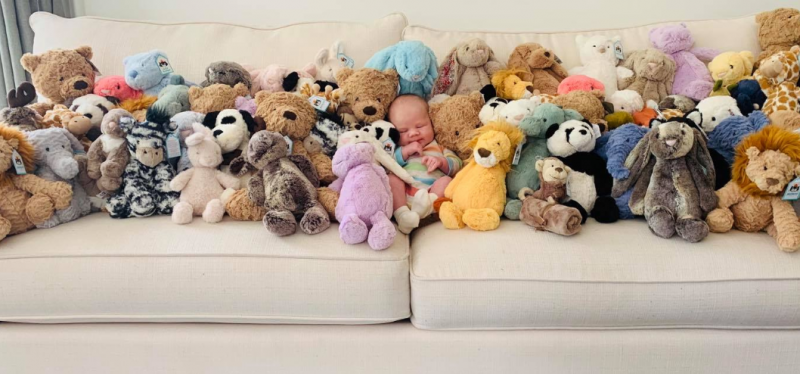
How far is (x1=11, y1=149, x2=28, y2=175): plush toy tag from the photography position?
1169 millimetres

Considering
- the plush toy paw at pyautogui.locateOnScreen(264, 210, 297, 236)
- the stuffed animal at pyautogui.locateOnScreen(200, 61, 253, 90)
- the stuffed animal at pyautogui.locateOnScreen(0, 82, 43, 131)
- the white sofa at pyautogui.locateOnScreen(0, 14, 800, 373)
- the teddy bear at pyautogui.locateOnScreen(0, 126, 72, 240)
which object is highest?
the stuffed animal at pyautogui.locateOnScreen(200, 61, 253, 90)

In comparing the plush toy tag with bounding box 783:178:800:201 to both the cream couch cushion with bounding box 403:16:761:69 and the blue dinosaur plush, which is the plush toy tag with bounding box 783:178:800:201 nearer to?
the cream couch cushion with bounding box 403:16:761:69

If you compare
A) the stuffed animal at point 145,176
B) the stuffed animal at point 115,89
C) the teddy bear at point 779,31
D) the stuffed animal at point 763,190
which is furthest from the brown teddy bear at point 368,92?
the teddy bear at point 779,31

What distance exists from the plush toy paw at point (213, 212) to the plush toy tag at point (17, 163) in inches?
16.4

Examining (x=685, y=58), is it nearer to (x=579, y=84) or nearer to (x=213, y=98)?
(x=579, y=84)

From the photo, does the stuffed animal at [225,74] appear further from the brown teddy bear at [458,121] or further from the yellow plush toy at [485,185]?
the yellow plush toy at [485,185]

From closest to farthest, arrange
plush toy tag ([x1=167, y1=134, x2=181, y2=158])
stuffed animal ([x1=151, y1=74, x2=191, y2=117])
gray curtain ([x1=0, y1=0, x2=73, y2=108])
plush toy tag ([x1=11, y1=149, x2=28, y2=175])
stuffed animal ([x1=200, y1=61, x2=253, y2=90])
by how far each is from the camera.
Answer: plush toy tag ([x1=11, y1=149, x2=28, y2=175]), plush toy tag ([x1=167, y1=134, x2=181, y2=158]), stuffed animal ([x1=151, y1=74, x2=191, y2=117]), stuffed animal ([x1=200, y1=61, x2=253, y2=90]), gray curtain ([x1=0, y1=0, x2=73, y2=108])

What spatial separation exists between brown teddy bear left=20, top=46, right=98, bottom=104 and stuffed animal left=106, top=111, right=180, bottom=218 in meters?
0.34

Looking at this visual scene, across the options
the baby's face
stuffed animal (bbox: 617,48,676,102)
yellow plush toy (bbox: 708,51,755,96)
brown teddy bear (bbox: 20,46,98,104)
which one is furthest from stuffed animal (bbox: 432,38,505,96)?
brown teddy bear (bbox: 20,46,98,104)

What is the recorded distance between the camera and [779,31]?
1.63 meters

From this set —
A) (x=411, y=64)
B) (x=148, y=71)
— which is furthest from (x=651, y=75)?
(x=148, y=71)

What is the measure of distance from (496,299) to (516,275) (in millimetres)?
65

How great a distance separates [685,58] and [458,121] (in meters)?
0.80

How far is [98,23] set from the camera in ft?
5.53
